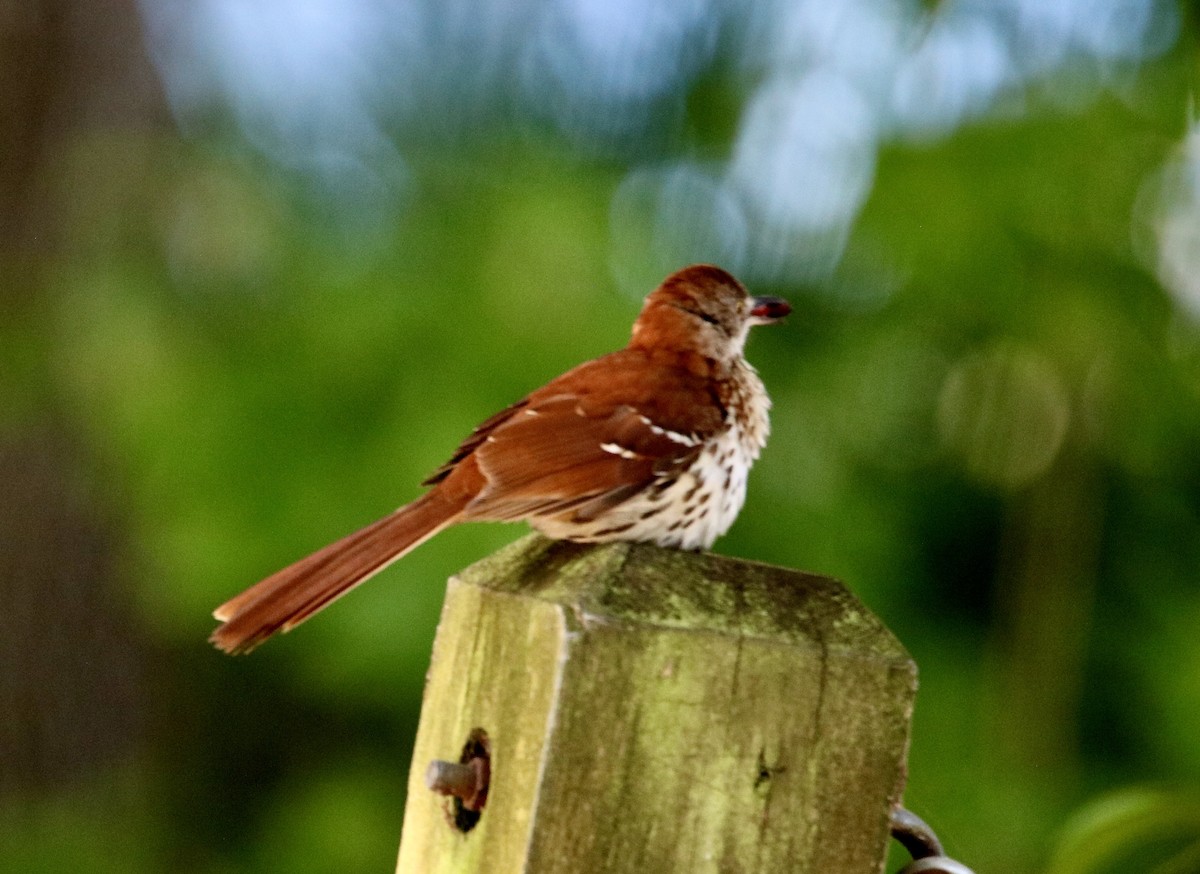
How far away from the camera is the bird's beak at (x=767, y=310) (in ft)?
10.2

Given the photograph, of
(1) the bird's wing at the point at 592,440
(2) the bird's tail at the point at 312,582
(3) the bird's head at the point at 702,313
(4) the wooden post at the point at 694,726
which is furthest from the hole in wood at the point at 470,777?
(3) the bird's head at the point at 702,313

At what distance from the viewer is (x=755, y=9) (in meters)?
4.01

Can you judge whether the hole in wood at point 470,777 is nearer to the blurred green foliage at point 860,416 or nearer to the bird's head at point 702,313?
the bird's head at point 702,313

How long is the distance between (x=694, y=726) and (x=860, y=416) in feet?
9.35

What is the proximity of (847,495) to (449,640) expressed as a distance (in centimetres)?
254

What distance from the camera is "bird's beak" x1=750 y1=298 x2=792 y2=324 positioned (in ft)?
10.2

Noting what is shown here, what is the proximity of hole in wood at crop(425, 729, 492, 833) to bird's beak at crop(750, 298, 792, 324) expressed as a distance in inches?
70.8

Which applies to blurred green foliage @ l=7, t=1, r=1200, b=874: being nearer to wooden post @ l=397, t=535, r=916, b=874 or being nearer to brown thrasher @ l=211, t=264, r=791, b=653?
brown thrasher @ l=211, t=264, r=791, b=653

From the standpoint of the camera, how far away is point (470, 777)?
4.59ft

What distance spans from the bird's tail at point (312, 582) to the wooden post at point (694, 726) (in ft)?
2.09

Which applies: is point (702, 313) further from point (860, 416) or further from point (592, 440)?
point (860, 416)

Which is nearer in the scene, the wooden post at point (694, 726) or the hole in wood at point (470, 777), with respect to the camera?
the wooden post at point (694, 726)

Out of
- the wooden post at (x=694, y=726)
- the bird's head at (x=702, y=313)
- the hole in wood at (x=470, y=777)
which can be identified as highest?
the bird's head at (x=702, y=313)

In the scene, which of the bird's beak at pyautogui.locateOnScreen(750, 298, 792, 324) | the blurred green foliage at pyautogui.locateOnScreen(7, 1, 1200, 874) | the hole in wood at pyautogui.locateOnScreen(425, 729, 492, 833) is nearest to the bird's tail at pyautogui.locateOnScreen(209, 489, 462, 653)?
the hole in wood at pyautogui.locateOnScreen(425, 729, 492, 833)
